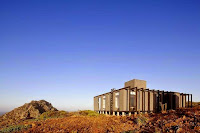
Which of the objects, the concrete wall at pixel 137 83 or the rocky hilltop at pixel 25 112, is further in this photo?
the rocky hilltop at pixel 25 112

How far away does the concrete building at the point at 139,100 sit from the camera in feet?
75.2

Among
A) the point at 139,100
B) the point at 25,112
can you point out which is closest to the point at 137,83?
the point at 139,100

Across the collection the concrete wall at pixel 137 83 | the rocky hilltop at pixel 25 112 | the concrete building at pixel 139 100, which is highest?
the concrete wall at pixel 137 83

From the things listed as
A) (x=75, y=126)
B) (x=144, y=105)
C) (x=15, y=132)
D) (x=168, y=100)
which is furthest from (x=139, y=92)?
(x=15, y=132)

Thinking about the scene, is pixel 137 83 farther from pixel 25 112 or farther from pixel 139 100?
pixel 25 112

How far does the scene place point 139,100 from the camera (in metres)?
23.9

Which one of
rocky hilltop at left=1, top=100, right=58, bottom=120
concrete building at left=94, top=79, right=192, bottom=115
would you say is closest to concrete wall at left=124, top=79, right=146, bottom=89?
concrete building at left=94, top=79, right=192, bottom=115

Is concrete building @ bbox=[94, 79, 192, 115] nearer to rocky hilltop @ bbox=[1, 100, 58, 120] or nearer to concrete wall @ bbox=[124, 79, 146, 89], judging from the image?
concrete wall @ bbox=[124, 79, 146, 89]

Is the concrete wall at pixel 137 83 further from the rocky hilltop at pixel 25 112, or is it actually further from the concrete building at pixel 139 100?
the rocky hilltop at pixel 25 112

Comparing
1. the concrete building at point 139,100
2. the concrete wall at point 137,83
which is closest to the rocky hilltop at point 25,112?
the concrete building at point 139,100

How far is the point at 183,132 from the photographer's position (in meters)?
9.60

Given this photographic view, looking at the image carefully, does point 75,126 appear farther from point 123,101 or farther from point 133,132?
point 123,101

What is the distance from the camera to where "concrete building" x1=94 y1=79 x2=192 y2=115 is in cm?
2291

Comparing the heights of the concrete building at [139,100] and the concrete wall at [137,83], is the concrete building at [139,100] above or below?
below
